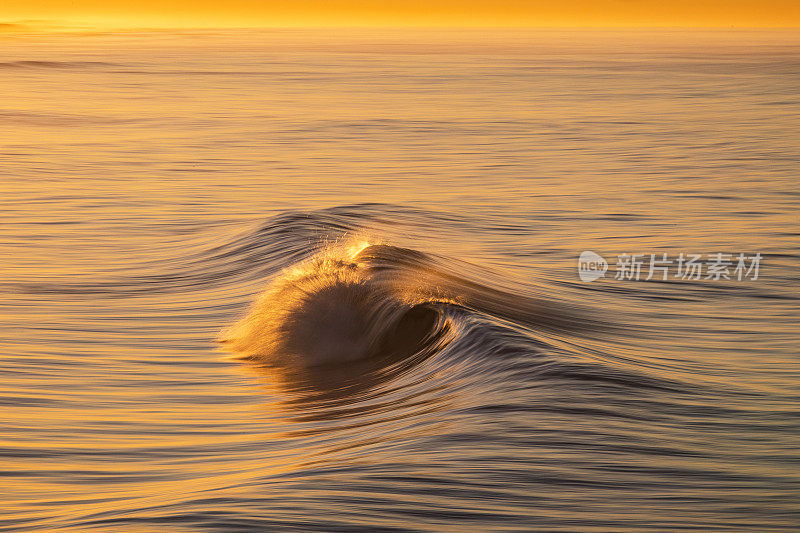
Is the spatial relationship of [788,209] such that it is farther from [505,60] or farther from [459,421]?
[505,60]

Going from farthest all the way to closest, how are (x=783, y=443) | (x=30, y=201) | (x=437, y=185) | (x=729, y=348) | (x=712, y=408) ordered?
(x=437, y=185), (x=30, y=201), (x=729, y=348), (x=712, y=408), (x=783, y=443)

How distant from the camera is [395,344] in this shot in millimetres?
9039

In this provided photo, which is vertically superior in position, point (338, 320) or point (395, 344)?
point (338, 320)

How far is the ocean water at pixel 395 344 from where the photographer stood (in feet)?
18.7

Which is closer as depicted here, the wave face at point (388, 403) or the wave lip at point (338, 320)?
the wave face at point (388, 403)

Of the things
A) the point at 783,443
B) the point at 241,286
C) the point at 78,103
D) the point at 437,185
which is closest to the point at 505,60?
the point at 78,103

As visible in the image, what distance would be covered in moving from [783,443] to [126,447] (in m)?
4.31

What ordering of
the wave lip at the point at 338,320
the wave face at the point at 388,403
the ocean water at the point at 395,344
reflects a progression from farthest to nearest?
the wave lip at the point at 338,320
the ocean water at the point at 395,344
the wave face at the point at 388,403

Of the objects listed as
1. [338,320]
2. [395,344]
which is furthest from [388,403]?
[338,320]

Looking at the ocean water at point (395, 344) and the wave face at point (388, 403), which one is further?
the ocean water at point (395, 344)

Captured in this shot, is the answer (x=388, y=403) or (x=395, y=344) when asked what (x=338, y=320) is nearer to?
(x=395, y=344)

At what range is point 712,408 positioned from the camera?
7.29 meters

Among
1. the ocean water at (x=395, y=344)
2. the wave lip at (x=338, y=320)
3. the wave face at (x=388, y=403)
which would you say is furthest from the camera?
the wave lip at (x=338, y=320)

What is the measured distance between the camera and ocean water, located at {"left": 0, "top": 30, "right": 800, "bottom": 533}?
570cm
